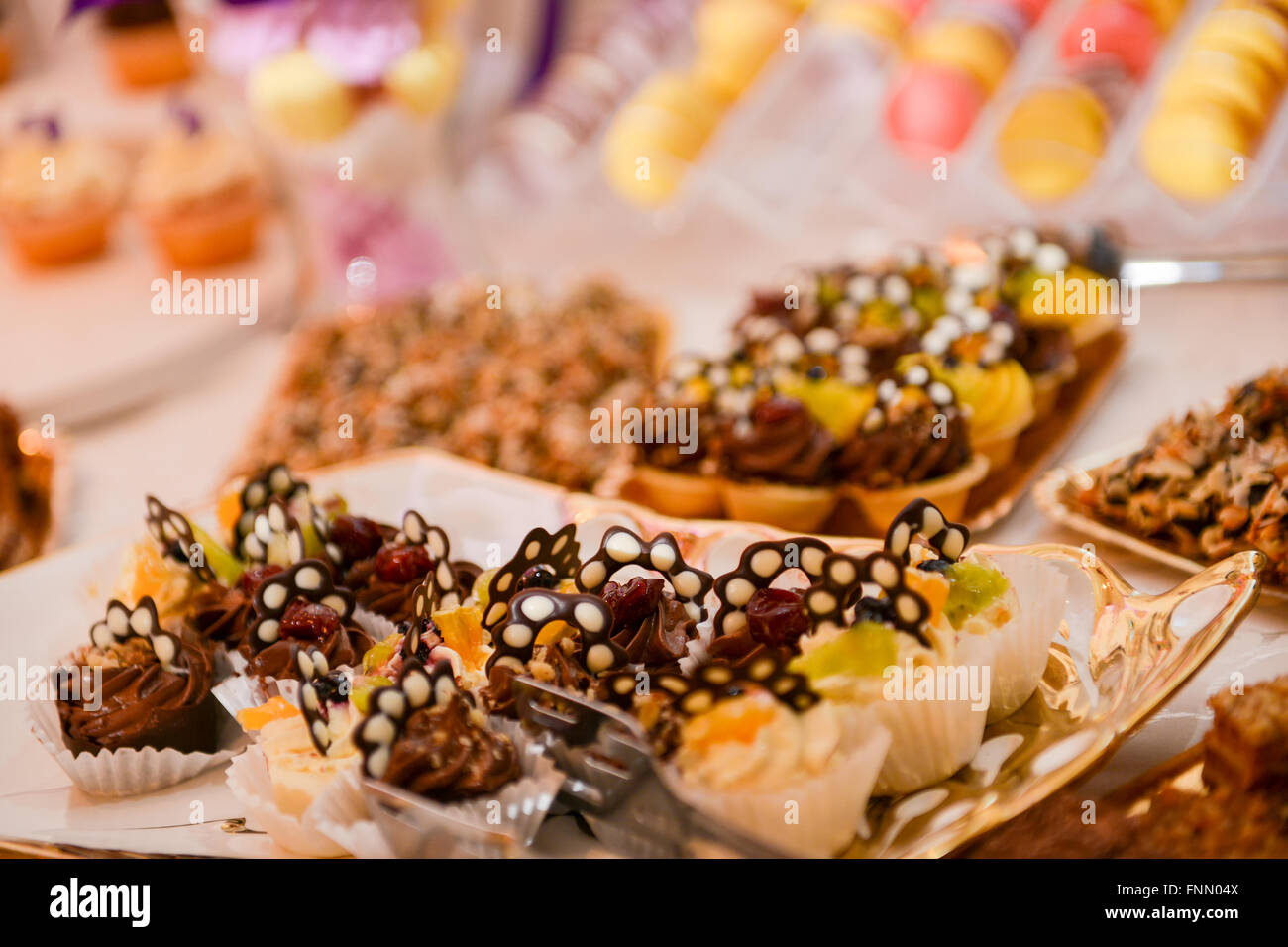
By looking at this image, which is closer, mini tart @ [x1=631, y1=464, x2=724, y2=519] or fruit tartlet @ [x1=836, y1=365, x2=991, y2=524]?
fruit tartlet @ [x1=836, y1=365, x2=991, y2=524]

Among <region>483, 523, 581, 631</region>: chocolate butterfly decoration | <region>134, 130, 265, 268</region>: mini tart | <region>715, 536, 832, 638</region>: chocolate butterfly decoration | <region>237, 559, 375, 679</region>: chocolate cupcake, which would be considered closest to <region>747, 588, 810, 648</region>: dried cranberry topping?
<region>715, 536, 832, 638</region>: chocolate butterfly decoration

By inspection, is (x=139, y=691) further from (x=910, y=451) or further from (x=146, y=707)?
(x=910, y=451)

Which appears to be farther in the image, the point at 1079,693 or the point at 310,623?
the point at 310,623

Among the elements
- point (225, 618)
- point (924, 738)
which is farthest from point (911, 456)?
point (225, 618)

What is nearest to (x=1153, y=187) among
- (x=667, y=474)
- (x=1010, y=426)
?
(x=1010, y=426)

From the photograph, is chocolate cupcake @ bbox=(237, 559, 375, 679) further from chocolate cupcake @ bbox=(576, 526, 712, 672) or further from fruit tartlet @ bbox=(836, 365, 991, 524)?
fruit tartlet @ bbox=(836, 365, 991, 524)
